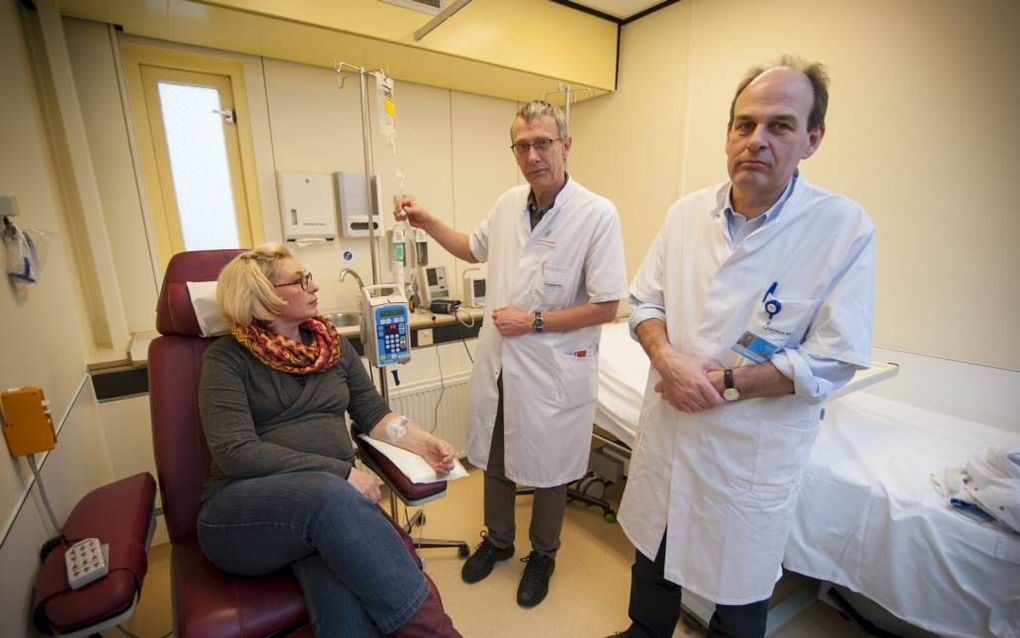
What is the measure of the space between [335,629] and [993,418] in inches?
90.4

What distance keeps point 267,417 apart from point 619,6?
2.79 metres

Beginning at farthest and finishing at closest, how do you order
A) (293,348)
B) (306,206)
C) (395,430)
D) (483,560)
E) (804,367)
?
(306,206) → (483,560) → (395,430) → (293,348) → (804,367)

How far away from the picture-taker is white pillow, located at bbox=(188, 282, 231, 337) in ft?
4.31

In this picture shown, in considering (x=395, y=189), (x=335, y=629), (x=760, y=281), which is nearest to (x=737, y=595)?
(x=760, y=281)

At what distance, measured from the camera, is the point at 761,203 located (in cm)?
106

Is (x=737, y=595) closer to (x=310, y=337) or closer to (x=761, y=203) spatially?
(x=761, y=203)

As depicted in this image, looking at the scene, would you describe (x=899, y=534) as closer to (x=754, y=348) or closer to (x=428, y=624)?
(x=754, y=348)

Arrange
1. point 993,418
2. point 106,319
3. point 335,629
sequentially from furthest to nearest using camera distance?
1. point 106,319
2. point 993,418
3. point 335,629

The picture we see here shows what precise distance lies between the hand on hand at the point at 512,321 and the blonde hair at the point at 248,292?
0.67m

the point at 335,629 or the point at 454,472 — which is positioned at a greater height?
the point at 454,472

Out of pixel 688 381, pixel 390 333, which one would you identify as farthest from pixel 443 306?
pixel 688 381

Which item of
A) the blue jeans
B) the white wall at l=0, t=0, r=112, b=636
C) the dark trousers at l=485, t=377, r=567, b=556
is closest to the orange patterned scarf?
the blue jeans

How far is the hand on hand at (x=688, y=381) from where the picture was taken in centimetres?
104

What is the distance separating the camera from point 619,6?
2602mm
